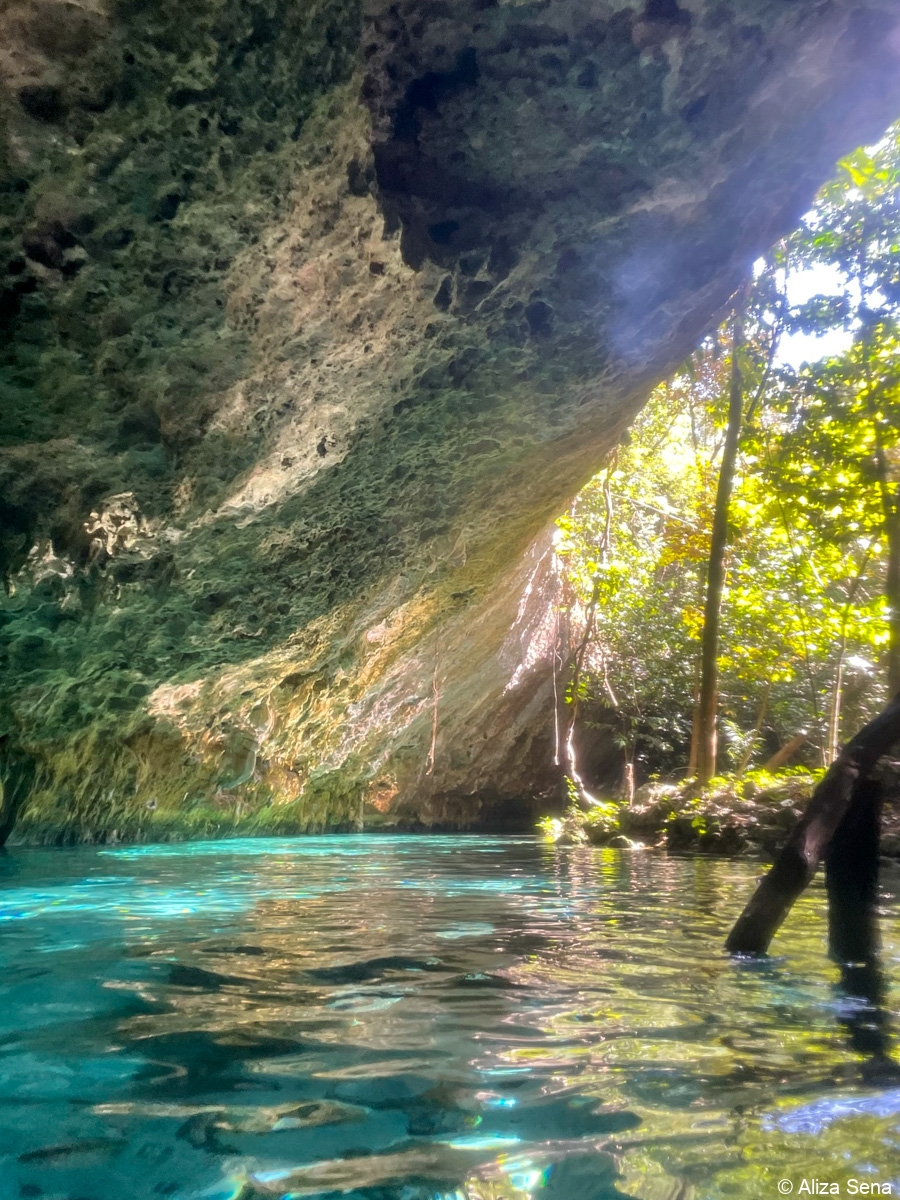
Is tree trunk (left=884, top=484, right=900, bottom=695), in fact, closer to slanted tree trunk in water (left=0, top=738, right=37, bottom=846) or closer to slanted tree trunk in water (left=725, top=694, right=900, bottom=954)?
slanted tree trunk in water (left=725, top=694, right=900, bottom=954)

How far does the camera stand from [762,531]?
12.9m

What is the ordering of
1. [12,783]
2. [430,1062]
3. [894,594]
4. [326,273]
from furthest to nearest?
[894,594] < [12,783] < [326,273] < [430,1062]

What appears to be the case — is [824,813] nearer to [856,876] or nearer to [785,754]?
[856,876]

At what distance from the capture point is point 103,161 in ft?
10.8

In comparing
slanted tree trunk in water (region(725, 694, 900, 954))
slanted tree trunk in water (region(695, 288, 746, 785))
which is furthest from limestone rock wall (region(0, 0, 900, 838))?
slanted tree trunk in water (region(725, 694, 900, 954))

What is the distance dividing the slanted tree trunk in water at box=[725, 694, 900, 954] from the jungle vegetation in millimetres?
1630

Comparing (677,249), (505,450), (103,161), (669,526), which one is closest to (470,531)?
(505,450)

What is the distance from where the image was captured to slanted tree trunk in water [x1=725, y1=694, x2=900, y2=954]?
2.76 m

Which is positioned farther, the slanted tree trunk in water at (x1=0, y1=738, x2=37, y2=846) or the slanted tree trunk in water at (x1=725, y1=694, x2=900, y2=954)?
the slanted tree trunk in water at (x1=0, y1=738, x2=37, y2=846)

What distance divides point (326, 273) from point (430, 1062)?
12.3ft

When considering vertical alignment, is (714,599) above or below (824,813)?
above

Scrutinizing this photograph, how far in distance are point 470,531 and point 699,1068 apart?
5876mm

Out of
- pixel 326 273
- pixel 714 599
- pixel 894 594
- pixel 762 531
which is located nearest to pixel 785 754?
pixel 762 531

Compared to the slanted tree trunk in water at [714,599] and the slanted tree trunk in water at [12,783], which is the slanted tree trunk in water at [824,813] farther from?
the slanted tree trunk in water at [714,599]
